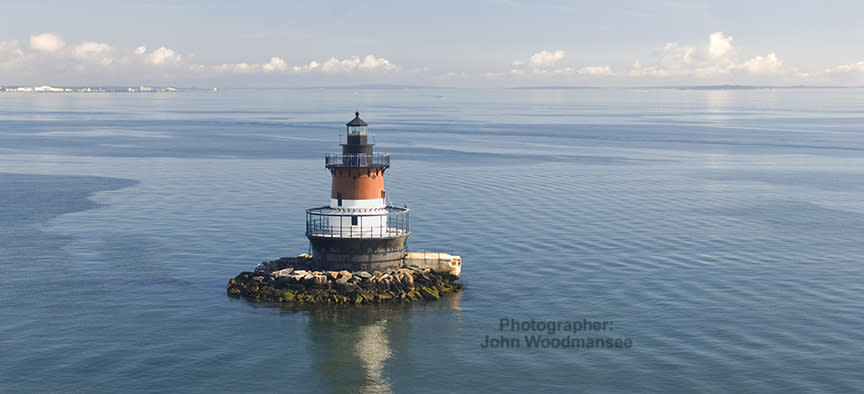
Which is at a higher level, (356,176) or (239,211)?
(356,176)

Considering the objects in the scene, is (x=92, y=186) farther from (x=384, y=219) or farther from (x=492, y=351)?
(x=492, y=351)

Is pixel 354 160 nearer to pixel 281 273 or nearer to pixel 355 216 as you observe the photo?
pixel 355 216

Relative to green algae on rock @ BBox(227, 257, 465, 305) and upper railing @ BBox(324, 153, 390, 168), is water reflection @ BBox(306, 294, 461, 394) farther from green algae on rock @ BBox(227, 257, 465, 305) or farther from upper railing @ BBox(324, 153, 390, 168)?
upper railing @ BBox(324, 153, 390, 168)

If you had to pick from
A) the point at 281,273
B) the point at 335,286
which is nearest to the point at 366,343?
the point at 335,286

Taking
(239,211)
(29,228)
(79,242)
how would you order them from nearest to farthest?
(79,242) < (29,228) < (239,211)

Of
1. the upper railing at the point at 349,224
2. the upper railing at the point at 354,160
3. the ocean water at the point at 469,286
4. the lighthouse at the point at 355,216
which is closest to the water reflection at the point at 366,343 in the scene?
the ocean water at the point at 469,286

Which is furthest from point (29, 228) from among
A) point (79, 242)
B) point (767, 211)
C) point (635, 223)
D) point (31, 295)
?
point (767, 211)

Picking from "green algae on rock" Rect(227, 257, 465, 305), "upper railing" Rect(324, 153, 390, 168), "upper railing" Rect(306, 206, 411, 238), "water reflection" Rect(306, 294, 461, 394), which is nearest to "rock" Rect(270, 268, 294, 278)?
"green algae on rock" Rect(227, 257, 465, 305)
